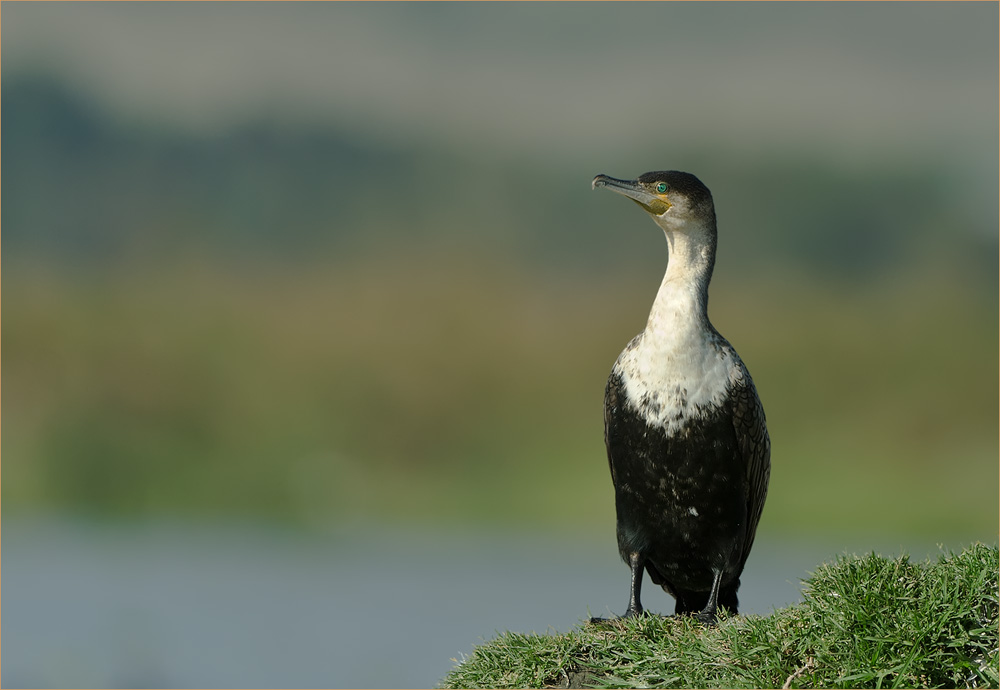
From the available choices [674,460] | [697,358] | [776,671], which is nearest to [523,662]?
[776,671]

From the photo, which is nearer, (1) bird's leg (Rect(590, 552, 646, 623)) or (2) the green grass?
(2) the green grass

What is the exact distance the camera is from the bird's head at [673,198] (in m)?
5.85

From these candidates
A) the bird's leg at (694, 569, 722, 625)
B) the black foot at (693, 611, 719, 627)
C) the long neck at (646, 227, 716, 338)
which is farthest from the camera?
the long neck at (646, 227, 716, 338)

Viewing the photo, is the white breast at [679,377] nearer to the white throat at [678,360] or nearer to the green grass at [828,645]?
the white throat at [678,360]

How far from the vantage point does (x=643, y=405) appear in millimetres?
5645

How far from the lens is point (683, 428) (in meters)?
5.59

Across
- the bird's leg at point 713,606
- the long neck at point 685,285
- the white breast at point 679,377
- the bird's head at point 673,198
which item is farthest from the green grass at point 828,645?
the bird's head at point 673,198

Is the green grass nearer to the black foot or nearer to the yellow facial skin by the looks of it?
the black foot

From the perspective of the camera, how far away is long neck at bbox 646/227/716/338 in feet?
18.5

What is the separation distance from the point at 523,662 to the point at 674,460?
1.48 m

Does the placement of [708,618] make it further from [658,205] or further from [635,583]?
[658,205]

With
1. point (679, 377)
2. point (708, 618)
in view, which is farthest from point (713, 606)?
point (679, 377)

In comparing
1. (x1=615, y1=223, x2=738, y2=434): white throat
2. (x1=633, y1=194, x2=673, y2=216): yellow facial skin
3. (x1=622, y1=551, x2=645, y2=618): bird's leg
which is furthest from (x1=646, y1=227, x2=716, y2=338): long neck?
(x1=622, y1=551, x2=645, y2=618): bird's leg

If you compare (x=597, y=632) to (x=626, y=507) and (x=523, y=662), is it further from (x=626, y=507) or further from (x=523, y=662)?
(x=626, y=507)
